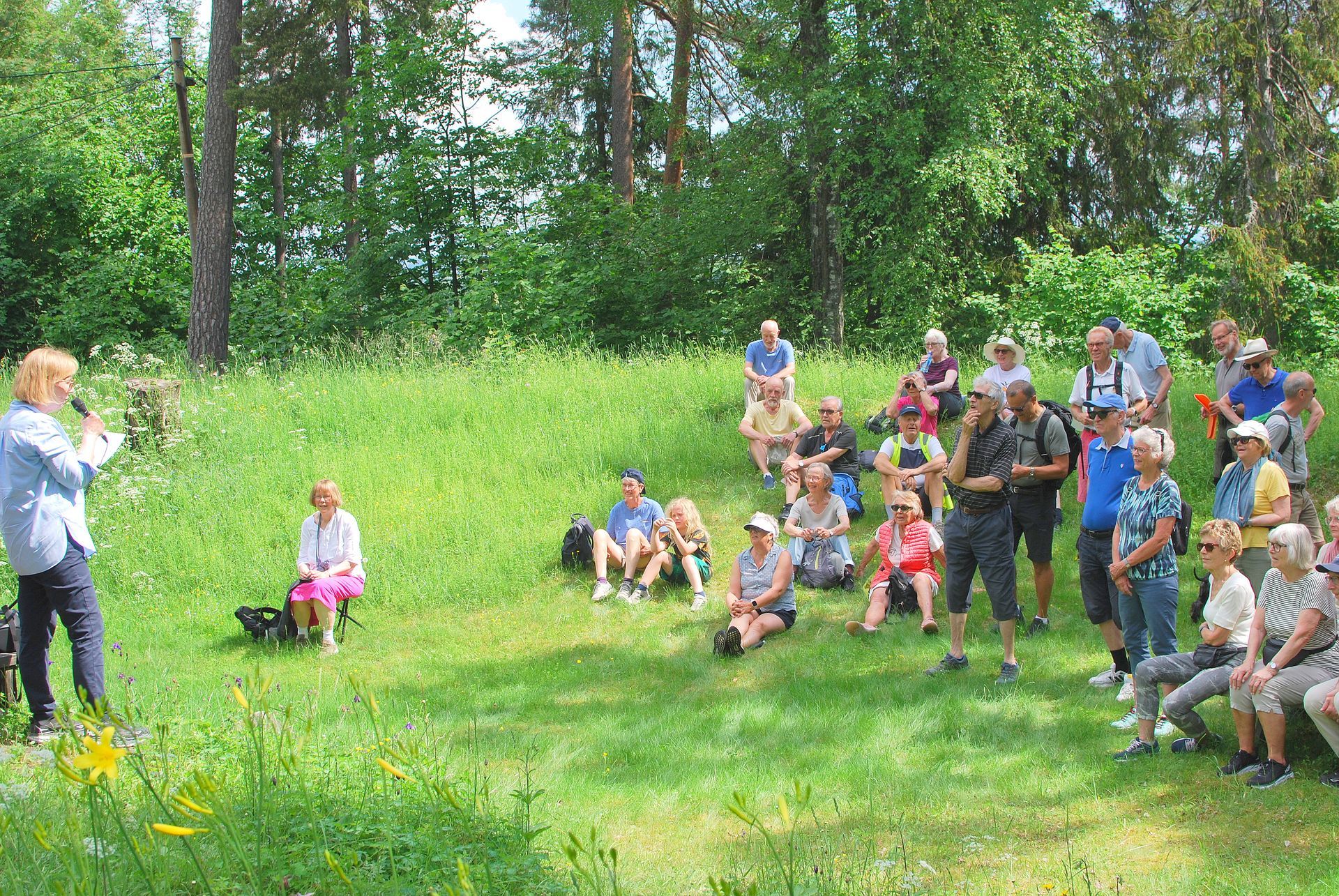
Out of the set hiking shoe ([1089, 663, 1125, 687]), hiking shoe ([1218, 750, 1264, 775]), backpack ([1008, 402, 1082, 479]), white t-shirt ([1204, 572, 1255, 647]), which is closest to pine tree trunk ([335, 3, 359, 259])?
backpack ([1008, 402, 1082, 479])

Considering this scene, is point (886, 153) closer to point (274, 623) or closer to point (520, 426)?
point (520, 426)

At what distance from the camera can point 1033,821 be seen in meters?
5.08

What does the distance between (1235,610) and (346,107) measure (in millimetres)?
22020

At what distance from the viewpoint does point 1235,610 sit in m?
5.78

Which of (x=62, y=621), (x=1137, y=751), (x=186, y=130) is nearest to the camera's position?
(x=62, y=621)

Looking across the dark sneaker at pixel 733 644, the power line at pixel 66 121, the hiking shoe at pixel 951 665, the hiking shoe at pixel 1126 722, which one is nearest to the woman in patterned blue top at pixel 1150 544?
the hiking shoe at pixel 1126 722

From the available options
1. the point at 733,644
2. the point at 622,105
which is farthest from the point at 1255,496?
the point at 622,105

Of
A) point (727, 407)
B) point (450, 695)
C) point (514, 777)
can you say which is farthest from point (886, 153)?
point (514, 777)

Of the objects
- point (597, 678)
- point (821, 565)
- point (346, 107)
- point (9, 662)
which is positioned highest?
point (346, 107)

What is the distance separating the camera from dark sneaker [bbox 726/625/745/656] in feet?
27.1

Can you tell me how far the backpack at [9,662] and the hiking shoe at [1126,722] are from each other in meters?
6.09

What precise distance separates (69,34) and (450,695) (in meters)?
37.1

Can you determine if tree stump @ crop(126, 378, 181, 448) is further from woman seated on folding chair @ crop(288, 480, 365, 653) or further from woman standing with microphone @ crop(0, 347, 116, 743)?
woman standing with microphone @ crop(0, 347, 116, 743)

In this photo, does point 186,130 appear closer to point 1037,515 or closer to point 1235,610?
point 1037,515
